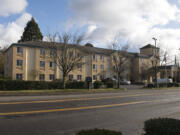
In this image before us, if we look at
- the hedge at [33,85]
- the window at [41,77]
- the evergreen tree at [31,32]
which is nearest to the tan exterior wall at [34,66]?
the window at [41,77]

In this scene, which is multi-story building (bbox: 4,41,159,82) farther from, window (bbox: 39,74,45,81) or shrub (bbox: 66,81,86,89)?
shrub (bbox: 66,81,86,89)

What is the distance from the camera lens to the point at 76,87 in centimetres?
2605

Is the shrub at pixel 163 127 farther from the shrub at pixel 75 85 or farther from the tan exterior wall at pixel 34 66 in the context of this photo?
the tan exterior wall at pixel 34 66

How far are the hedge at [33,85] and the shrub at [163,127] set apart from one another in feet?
66.5

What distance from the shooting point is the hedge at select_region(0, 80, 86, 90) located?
68.3 ft

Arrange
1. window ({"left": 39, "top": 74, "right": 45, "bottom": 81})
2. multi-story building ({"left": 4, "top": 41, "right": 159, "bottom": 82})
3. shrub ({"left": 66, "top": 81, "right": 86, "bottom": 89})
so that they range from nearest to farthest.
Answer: shrub ({"left": 66, "top": 81, "right": 86, "bottom": 89}) → multi-story building ({"left": 4, "top": 41, "right": 159, "bottom": 82}) → window ({"left": 39, "top": 74, "right": 45, "bottom": 81})

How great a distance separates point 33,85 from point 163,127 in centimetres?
2098

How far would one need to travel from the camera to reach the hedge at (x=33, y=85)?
68.3 feet

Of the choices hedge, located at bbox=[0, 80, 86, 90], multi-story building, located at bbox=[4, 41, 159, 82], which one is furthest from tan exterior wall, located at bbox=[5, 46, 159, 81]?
hedge, located at bbox=[0, 80, 86, 90]

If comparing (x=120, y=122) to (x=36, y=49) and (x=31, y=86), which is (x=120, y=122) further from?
(x=36, y=49)

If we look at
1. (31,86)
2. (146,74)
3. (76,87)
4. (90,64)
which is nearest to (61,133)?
(31,86)

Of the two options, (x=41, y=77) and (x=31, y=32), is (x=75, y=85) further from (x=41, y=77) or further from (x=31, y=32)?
(x=31, y=32)

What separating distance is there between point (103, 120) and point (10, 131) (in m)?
3.65

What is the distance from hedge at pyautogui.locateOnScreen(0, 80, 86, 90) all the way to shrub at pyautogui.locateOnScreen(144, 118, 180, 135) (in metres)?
20.3
